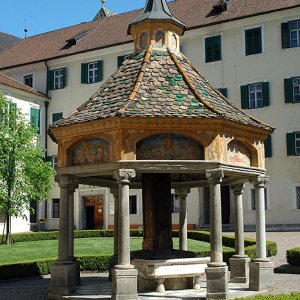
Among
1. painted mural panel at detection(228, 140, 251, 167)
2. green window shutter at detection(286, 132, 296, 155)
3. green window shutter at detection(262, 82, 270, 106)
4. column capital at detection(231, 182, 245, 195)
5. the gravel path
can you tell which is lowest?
the gravel path

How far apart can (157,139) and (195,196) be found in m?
24.6

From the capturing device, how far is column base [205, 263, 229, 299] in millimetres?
11266

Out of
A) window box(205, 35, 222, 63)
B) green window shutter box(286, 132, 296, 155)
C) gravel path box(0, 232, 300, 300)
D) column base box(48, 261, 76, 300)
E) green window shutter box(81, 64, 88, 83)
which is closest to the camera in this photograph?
column base box(48, 261, 76, 300)

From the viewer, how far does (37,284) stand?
16094 millimetres

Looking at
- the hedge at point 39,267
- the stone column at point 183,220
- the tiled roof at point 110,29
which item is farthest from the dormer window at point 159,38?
the tiled roof at point 110,29

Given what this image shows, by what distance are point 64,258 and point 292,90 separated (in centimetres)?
2369

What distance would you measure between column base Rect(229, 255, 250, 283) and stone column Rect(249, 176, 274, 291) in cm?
107

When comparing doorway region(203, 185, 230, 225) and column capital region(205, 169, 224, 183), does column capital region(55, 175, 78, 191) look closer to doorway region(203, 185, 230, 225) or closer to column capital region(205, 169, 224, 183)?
column capital region(205, 169, 224, 183)

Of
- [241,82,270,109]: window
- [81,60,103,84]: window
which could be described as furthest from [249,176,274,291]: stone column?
[81,60,103,84]: window

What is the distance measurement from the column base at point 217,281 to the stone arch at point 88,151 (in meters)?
3.22

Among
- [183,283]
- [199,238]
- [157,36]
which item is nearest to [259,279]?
[183,283]

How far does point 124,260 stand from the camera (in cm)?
1127

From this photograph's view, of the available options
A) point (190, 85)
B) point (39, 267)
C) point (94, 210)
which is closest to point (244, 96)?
point (94, 210)

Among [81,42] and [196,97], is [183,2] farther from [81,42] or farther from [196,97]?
[196,97]
